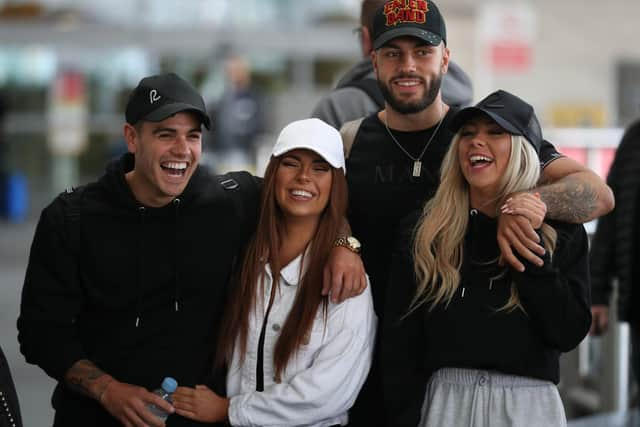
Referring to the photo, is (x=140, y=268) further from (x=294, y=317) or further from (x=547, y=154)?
(x=547, y=154)

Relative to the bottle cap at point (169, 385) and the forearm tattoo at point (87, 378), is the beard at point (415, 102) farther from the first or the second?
the forearm tattoo at point (87, 378)

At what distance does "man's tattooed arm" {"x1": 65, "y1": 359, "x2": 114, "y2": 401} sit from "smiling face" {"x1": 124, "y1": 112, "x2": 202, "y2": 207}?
602 mm

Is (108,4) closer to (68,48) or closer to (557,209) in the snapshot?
(68,48)

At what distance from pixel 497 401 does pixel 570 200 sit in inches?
28.2

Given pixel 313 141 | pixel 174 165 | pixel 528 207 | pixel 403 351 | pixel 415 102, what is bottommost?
pixel 403 351

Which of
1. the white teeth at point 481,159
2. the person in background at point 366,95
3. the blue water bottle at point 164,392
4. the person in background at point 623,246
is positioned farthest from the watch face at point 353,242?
the person in background at point 623,246

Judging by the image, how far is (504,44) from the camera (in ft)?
38.1

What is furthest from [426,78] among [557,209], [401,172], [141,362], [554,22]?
[554,22]

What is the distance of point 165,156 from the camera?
10.7ft

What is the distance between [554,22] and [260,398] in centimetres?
1525

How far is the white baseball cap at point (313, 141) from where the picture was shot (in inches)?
129

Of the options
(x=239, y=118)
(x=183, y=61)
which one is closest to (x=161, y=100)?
(x=239, y=118)

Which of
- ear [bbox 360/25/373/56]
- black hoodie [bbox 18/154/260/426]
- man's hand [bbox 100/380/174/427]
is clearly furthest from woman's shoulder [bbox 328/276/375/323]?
ear [bbox 360/25/373/56]

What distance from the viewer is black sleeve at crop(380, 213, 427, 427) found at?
3.25 metres
